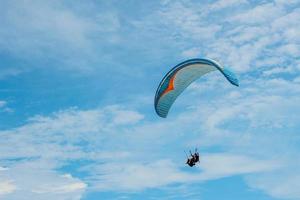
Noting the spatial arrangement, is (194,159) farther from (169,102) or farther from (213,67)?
(213,67)

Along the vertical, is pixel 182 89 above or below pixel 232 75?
above

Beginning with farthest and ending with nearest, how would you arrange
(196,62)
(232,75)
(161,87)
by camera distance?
(161,87), (196,62), (232,75)

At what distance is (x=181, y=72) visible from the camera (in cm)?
5447

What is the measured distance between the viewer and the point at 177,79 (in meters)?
55.8

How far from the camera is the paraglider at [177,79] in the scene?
51969 mm

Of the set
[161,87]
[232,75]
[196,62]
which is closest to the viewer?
[232,75]

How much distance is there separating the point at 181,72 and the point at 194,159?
885cm

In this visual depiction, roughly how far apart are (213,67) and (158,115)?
6925 mm

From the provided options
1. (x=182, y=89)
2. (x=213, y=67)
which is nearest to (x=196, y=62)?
(x=213, y=67)

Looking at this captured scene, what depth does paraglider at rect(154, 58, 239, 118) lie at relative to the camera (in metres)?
52.0

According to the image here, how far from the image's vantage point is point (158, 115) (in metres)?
56.0

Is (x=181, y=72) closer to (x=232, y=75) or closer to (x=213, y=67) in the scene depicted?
(x=213, y=67)

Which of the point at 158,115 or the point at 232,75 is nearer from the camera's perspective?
the point at 232,75

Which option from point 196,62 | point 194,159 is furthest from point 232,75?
point 194,159
